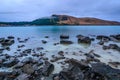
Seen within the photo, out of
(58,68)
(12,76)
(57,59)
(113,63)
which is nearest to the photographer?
(12,76)

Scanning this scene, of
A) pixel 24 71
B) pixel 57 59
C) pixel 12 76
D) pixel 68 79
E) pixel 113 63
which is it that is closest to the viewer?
pixel 68 79

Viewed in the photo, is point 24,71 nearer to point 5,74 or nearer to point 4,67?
point 5,74

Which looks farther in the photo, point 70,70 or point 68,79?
point 70,70

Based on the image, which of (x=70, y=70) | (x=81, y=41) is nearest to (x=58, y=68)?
(x=70, y=70)

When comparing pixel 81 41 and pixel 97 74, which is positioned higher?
pixel 97 74

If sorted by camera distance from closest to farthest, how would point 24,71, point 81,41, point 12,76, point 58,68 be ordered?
1. point 12,76
2. point 24,71
3. point 58,68
4. point 81,41

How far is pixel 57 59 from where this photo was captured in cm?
2358

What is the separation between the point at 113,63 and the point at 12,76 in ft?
41.7

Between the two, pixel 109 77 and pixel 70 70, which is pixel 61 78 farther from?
pixel 109 77

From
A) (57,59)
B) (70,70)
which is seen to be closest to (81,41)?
(57,59)

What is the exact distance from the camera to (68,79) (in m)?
14.2

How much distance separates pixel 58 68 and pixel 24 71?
4165mm

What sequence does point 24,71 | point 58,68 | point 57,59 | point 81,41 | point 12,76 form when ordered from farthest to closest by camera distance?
point 81,41, point 57,59, point 58,68, point 24,71, point 12,76

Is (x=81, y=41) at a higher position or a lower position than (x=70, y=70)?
lower
